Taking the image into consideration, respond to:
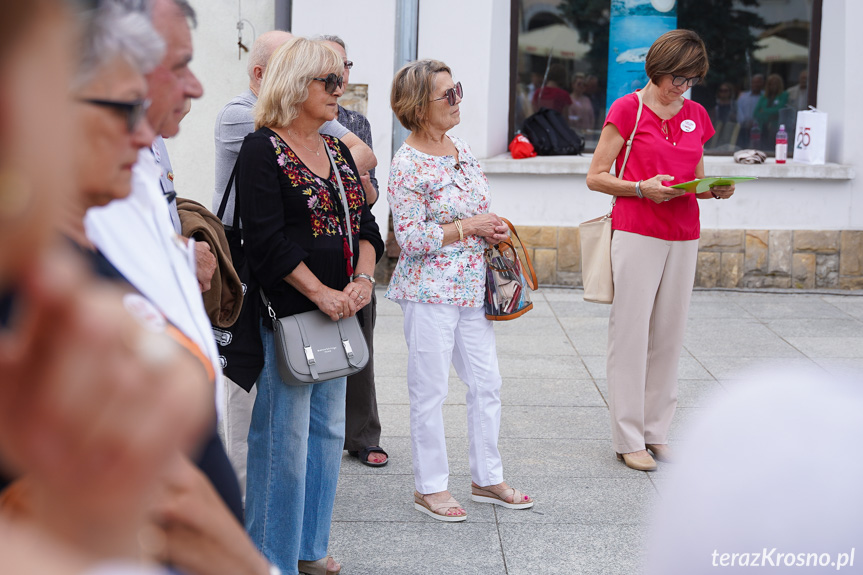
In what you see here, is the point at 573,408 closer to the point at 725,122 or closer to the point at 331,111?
the point at 331,111

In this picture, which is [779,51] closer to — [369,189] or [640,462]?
[640,462]

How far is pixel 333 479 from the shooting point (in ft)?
10.8

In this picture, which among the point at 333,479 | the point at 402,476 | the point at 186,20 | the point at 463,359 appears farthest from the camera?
the point at 402,476

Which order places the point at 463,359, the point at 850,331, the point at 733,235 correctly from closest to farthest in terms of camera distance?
the point at 463,359
the point at 850,331
the point at 733,235

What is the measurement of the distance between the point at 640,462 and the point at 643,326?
653 mm

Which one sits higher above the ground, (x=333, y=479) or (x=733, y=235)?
(x=733, y=235)

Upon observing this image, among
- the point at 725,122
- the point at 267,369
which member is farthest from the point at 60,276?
the point at 725,122

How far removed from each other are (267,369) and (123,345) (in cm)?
267

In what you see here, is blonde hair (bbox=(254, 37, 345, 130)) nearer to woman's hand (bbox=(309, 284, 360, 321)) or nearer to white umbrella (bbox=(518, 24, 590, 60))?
woman's hand (bbox=(309, 284, 360, 321))

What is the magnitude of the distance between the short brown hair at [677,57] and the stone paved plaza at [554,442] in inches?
60.1

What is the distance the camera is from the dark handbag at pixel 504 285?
3.77 meters

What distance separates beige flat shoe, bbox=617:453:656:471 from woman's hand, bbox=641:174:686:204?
4.04 ft

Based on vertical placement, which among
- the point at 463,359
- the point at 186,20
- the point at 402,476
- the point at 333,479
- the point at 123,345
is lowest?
the point at 402,476

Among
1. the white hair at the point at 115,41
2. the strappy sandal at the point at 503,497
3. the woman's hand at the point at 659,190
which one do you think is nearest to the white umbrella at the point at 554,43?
the woman's hand at the point at 659,190
